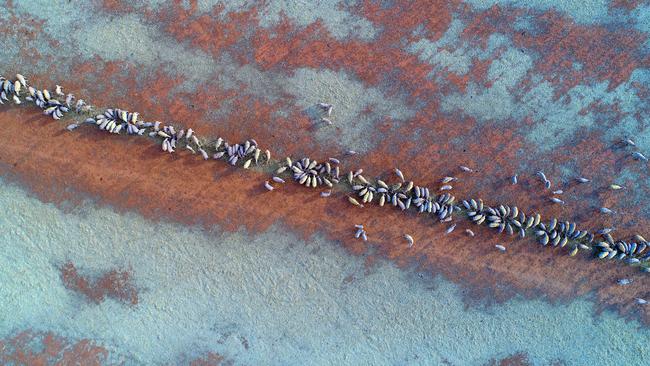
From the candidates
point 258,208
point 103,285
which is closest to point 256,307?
point 258,208

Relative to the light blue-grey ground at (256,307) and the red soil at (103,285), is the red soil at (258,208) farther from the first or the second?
the red soil at (103,285)

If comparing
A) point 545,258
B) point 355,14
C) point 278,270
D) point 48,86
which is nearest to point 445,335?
point 545,258

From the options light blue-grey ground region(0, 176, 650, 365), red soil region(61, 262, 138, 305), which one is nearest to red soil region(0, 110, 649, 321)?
light blue-grey ground region(0, 176, 650, 365)

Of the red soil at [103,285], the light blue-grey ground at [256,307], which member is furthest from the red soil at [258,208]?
the red soil at [103,285]

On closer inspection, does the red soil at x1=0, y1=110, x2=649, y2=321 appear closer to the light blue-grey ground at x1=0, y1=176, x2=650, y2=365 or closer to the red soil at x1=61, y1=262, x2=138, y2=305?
the light blue-grey ground at x1=0, y1=176, x2=650, y2=365

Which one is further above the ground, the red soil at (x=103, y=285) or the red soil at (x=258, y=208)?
the red soil at (x=258, y=208)

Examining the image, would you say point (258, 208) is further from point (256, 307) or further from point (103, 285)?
point (103, 285)

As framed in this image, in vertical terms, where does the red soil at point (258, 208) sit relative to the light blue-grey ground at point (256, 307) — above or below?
above

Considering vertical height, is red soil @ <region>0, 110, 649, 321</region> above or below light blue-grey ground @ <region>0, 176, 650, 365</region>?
above
